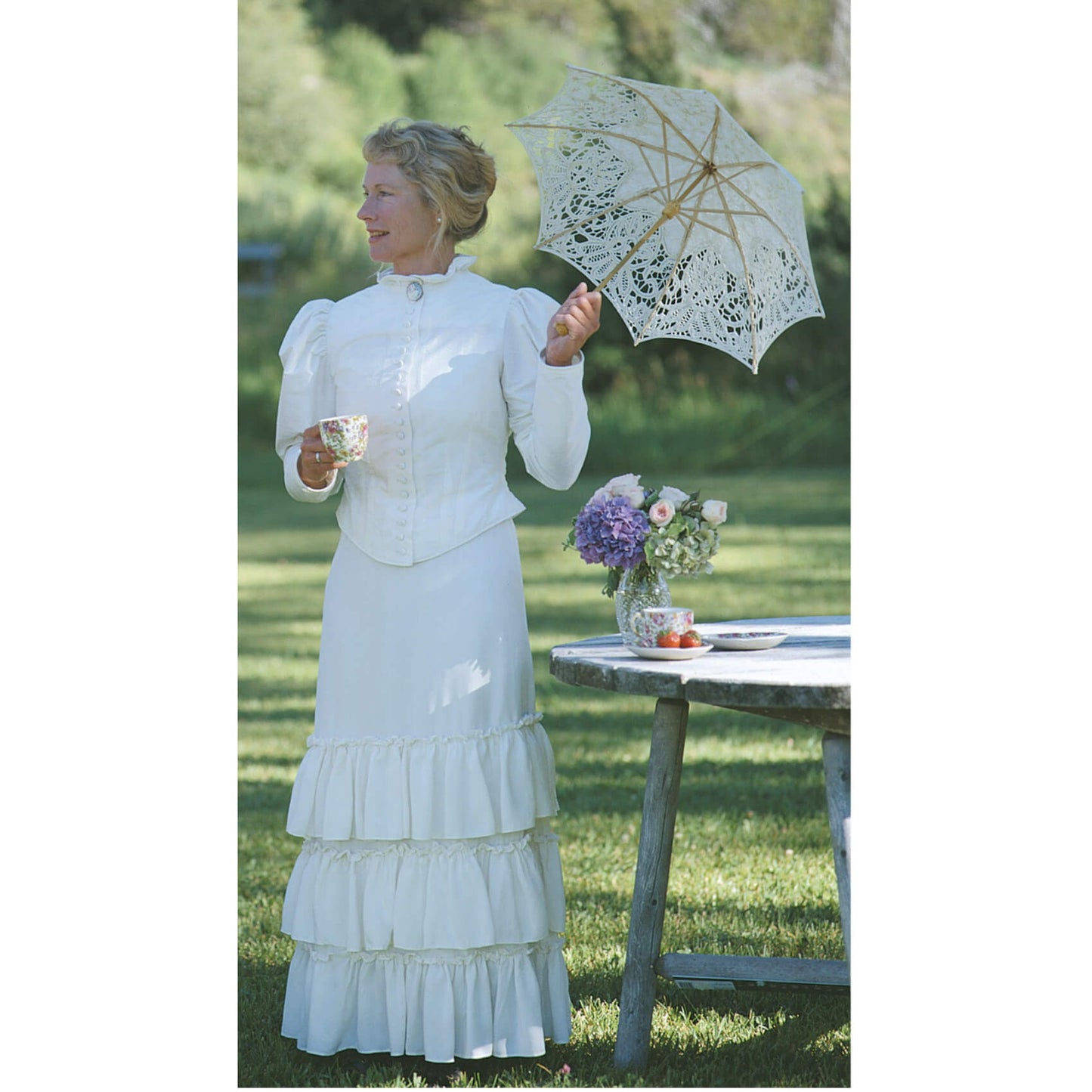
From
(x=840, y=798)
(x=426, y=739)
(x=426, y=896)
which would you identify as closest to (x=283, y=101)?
(x=426, y=739)

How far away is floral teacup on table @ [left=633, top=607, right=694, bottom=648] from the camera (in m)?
2.77

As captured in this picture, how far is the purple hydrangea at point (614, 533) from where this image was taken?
2988mm

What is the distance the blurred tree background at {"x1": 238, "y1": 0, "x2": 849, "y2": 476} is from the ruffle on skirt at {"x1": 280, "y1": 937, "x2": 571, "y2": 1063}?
11780 millimetres

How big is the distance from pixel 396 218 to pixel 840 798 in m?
1.33

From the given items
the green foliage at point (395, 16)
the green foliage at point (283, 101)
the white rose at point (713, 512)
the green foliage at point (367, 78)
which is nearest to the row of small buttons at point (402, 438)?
the white rose at point (713, 512)

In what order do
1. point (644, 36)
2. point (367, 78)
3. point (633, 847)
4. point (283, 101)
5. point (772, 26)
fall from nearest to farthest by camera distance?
point (633, 847) < point (644, 36) < point (772, 26) < point (283, 101) < point (367, 78)

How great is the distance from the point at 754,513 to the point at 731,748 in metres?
6.42

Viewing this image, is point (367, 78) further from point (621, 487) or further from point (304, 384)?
point (621, 487)

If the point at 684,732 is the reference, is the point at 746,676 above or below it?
above

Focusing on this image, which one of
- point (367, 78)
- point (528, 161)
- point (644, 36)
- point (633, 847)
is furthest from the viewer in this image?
point (367, 78)

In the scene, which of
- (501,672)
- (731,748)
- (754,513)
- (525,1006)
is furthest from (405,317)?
(754,513)

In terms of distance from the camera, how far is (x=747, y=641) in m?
2.87

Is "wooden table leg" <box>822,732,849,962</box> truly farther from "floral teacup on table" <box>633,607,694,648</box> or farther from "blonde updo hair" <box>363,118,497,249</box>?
"blonde updo hair" <box>363,118,497,249</box>

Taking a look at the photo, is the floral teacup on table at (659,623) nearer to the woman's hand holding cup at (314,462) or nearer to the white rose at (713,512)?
the white rose at (713,512)
